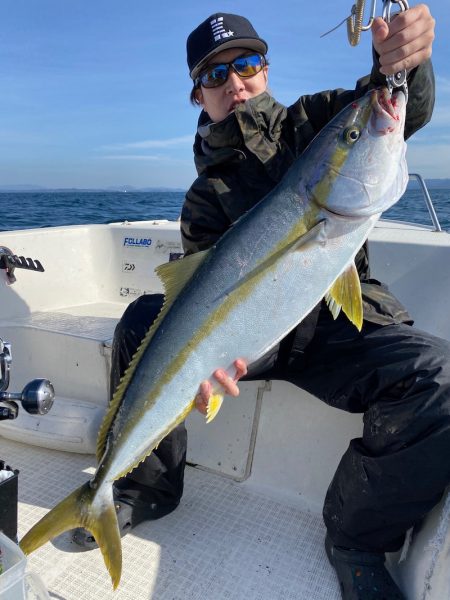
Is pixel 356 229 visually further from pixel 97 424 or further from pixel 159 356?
pixel 97 424

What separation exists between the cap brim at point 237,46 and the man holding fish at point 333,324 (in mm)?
11

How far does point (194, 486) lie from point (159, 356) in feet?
5.26

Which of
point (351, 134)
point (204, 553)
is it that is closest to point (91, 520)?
point (204, 553)

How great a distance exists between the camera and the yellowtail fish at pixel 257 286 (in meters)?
2.18

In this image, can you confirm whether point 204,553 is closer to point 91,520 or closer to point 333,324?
point 91,520

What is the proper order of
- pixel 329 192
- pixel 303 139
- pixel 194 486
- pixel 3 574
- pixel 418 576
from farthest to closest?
pixel 194 486, pixel 303 139, pixel 418 576, pixel 329 192, pixel 3 574

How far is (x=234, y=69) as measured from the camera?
316 centimetres

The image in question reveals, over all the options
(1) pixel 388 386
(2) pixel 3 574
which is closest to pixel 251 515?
(1) pixel 388 386

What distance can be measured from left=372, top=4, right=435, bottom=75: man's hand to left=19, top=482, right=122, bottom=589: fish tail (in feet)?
7.36

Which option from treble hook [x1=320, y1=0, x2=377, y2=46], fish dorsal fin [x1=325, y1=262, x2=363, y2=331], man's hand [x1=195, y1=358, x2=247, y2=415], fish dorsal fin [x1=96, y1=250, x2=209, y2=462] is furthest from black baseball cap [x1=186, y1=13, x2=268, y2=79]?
man's hand [x1=195, y1=358, x2=247, y2=415]

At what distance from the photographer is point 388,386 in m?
2.56

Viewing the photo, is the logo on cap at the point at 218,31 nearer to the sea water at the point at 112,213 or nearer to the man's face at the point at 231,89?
the man's face at the point at 231,89

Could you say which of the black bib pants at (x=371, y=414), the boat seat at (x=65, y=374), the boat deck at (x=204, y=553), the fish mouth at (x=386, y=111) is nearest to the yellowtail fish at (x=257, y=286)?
the fish mouth at (x=386, y=111)

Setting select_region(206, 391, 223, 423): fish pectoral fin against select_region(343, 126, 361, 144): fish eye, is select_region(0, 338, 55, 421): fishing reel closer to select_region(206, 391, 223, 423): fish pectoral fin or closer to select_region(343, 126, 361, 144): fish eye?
select_region(206, 391, 223, 423): fish pectoral fin
